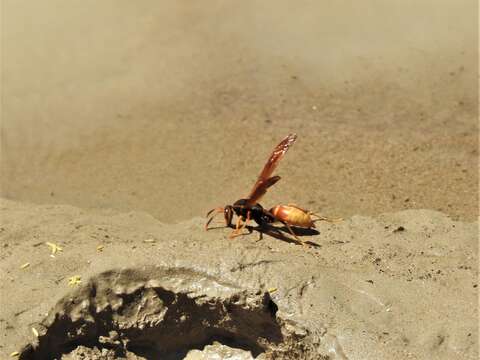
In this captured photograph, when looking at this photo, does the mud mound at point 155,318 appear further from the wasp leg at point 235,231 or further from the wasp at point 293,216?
the wasp at point 293,216

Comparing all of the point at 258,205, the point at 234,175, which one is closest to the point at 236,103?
the point at 234,175

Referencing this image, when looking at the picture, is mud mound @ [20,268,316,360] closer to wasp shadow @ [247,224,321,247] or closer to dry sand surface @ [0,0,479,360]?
dry sand surface @ [0,0,479,360]

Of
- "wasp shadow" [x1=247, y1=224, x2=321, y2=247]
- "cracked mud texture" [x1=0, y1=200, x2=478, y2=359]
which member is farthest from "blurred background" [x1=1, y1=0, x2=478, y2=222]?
"cracked mud texture" [x1=0, y1=200, x2=478, y2=359]

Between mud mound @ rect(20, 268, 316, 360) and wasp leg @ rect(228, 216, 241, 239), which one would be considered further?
wasp leg @ rect(228, 216, 241, 239)

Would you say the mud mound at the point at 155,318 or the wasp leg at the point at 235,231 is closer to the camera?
the mud mound at the point at 155,318

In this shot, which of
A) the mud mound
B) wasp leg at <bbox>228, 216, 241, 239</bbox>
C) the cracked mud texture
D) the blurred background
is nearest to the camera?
the cracked mud texture

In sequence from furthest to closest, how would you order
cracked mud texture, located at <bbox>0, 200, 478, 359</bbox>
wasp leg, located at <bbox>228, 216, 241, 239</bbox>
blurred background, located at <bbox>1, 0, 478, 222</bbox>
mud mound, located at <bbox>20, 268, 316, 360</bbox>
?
1. blurred background, located at <bbox>1, 0, 478, 222</bbox>
2. wasp leg, located at <bbox>228, 216, 241, 239</bbox>
3. mud mound, located at <bbox>20, 268, 316, 360</bbox>
4. cracked mud texture, located at <bbox>0, 200, 478, 359</bbox>

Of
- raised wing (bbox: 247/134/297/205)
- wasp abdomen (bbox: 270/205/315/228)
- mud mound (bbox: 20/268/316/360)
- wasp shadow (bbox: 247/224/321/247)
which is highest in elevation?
raised wing (bbox: 247/134/297/205)

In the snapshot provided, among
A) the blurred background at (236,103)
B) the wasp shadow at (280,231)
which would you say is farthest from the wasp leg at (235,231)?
the blurred background at (236,103)

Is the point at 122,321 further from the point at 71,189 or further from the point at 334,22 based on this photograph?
the point at 334,22
